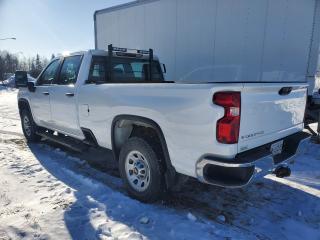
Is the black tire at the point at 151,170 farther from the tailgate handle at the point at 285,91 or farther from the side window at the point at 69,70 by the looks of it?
the side window at the point at 69,70

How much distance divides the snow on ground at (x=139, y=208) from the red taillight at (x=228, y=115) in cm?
104

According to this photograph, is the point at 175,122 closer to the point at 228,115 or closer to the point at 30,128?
the point at 228,115

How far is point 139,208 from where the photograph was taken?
3631 mm

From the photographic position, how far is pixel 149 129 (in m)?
3.74

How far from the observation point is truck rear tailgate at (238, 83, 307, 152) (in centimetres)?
286

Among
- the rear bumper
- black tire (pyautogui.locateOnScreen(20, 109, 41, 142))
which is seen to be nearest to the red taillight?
the rear bumper

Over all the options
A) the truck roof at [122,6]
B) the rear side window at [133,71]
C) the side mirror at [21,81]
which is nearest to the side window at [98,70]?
the rear side window at [133,71]

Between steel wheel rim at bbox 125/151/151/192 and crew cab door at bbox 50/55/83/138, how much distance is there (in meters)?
1.25

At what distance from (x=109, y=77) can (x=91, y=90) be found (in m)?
0.75

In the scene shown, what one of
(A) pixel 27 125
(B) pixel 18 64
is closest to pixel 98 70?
(A) pixel 27 125

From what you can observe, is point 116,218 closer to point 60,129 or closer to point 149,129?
point 149,129

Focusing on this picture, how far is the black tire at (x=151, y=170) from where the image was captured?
351cm

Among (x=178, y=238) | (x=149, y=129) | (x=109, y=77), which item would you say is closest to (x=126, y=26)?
(x=109, y=77)

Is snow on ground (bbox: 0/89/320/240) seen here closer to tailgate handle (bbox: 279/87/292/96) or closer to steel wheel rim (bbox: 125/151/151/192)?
steel wheel rim (bbox: 125/151/151/192)
